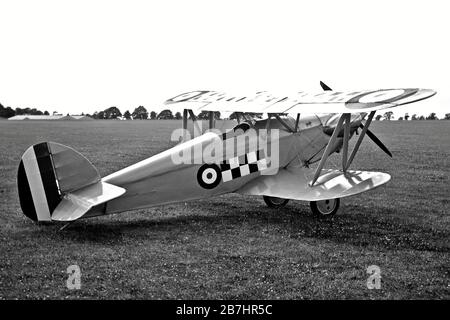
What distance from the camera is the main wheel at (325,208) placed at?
8.23 m

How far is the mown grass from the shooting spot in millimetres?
4949

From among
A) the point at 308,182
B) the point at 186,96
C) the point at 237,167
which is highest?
the point at 186,96

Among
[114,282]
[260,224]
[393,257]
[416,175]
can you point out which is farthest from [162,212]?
[416,175]

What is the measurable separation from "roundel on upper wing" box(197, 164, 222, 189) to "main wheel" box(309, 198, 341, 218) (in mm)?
1661

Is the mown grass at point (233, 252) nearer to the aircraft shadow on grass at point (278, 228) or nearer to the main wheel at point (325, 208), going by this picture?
the aircraft shadow on grass at point (278, 228)

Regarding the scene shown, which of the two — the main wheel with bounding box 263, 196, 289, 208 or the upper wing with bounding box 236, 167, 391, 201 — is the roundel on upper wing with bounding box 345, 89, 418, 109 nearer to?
the upper wing with bounding box 236, 167, 391, 201

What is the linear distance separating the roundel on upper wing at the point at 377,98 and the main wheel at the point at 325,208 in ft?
5.97

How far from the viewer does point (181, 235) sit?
6.98 metres

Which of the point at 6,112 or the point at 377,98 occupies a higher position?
the point at 377,98

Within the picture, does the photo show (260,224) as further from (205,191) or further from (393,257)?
(393,257)

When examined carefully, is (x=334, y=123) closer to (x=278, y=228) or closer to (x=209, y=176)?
(x=278, y=228)

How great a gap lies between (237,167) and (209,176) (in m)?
0.52

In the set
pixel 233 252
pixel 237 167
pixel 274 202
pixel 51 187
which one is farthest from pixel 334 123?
pixel 51 187

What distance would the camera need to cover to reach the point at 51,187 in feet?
21.6
